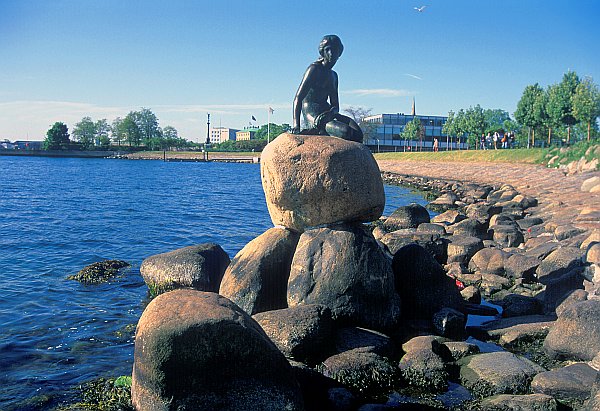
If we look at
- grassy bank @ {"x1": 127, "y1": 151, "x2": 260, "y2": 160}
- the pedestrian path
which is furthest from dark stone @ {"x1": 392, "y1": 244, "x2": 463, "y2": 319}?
grassy bank @ {"x1": 127, "y1": 151, "x2": 260, "y2": 160}

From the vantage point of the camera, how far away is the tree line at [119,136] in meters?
129

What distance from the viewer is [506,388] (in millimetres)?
7617

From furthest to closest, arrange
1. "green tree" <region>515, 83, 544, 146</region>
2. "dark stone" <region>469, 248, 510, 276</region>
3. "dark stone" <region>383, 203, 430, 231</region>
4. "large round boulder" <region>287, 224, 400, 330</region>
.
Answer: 1. "green tree" <region>515, 83, 544, 146</region>
2. "dark stone" <region>383, 203, 430, 231</region>
3. "dark stone" <region>469, 248, 510, 276</region>
4. "large round boulder" <region>287, 224, 400, 330</region>

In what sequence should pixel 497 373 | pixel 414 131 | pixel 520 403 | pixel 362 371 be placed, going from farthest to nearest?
pixel 414 131
pixel 362 371
pixel 497 373
pixel 520 403

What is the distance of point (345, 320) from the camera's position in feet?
30.2

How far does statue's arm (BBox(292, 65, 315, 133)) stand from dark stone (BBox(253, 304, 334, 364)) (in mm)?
4260

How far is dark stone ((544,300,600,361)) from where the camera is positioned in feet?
27.1

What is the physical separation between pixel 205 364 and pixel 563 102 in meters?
52.5

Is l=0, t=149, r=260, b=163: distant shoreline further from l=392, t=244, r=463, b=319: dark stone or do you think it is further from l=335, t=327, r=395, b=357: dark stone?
l=335, t=327, r=395, b=357: dark stone

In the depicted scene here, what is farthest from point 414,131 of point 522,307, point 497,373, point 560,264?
point 497,373

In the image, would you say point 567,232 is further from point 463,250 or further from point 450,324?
point 450,324

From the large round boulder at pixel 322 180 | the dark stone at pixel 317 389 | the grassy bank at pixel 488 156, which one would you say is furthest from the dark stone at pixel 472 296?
the grassy bank at pixel 488 156

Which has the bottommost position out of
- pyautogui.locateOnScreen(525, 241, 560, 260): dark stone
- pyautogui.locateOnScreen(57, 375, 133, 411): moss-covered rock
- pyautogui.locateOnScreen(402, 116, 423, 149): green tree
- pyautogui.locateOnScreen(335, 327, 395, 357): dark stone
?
pyautogui.locateOnScreen(57, 375, 133, 411): moss-covered rock

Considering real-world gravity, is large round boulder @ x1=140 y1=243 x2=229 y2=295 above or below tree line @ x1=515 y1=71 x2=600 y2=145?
below
